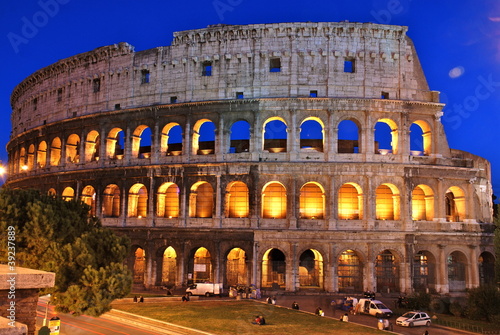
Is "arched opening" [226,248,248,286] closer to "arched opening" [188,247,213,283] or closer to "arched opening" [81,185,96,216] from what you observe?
"arched opening" [188,247,213,283]

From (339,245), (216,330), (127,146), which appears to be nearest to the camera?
(216,330)

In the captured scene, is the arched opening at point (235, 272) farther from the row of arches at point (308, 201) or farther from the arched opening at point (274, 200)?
the arched opening at point (274, 200)

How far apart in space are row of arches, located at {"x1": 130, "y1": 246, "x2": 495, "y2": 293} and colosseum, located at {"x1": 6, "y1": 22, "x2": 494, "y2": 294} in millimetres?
100

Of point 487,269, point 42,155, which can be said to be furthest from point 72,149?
point 487,269

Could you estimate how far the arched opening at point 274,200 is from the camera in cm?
3519

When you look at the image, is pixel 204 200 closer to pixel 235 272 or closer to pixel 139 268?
→ pixel 235 272

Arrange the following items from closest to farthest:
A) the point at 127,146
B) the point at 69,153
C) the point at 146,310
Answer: the point at 146,310
the point at 127,146
the point at 69,153

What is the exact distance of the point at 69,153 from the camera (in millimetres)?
42031

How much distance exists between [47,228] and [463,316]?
78.7 feet

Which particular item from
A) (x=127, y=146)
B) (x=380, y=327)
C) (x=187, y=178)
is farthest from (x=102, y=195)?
(x=380, y=327)

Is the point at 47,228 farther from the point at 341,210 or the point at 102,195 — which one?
the point at 341,210

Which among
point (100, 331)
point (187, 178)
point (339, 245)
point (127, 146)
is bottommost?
point (100, 331)

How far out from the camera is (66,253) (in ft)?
60.6

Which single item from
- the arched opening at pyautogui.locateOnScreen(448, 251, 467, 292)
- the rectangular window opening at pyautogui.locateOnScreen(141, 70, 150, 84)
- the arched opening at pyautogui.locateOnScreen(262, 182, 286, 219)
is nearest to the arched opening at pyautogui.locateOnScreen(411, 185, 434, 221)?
the arched opening at pyautogui.locateOnScreen(448, 251, 467, 292)
